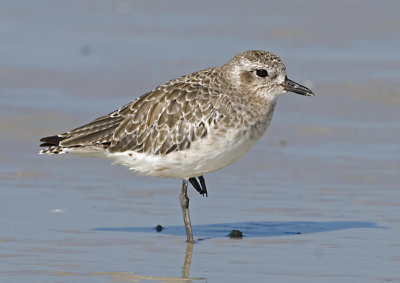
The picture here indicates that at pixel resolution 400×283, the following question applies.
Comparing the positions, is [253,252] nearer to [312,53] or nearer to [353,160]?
[353,160]

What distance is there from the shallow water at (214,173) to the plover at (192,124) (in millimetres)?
803

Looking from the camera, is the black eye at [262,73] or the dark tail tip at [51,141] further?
the dark tail tip at [51,141]

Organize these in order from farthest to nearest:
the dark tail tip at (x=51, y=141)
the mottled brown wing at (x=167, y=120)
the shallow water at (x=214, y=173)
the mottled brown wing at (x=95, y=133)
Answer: the dark tail tip at (x=51, y=141), the mottled brown wing at (x=95, y=133), the mottled brown wing at (x=167, y=120), the shallow water at (x=214, y=173)

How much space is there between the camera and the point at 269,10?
21.9 meters

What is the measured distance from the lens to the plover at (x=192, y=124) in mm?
11898

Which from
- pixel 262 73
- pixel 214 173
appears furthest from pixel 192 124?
pixel 214 173

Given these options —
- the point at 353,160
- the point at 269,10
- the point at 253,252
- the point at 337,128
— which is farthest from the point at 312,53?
the point at 253,252

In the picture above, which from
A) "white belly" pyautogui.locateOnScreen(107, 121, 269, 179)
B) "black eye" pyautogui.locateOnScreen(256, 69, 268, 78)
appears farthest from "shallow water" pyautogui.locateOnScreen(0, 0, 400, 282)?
"black eye" pyautogui.locateOnScreen(256, 69, 268, 78)

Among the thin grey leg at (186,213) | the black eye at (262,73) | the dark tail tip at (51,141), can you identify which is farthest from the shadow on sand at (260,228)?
the black eye at (262,73)

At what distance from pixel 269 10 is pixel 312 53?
2413mm

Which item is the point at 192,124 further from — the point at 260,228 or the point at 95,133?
the point at 260,228

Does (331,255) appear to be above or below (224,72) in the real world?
below

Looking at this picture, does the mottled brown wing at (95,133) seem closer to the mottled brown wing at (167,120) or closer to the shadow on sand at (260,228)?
the mottled brown wing at (167,120)

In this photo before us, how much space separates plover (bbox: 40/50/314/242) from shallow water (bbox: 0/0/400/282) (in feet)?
2.63
